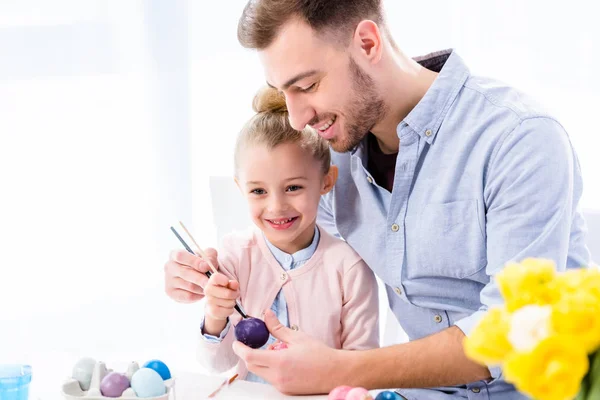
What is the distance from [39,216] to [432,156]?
6.22 feet

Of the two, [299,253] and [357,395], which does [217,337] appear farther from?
[357,395]

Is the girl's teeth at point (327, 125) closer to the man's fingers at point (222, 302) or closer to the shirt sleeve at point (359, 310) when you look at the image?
the shirt sleeve at point (359, 310)

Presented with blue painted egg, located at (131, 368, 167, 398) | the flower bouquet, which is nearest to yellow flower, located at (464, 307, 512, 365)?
the flower bouquet

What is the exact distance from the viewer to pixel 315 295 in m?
→ 1.62

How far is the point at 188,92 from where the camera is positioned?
126 inches

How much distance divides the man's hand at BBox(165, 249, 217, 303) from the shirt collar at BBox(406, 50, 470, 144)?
1.68ft

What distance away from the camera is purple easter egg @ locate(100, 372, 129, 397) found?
110 cm

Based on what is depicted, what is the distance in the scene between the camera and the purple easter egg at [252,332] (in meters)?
1.35

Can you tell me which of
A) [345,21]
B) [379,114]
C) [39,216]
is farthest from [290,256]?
[39,216]

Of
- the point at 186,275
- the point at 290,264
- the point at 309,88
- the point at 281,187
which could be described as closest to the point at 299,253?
the point at 290,264

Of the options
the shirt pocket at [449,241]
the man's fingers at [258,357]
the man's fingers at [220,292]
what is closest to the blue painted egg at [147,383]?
the man's fingers at [258,357]

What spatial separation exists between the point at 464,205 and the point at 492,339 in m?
0.84

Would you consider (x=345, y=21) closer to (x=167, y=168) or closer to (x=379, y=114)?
(x=379, y=114)

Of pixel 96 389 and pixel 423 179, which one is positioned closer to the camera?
pixel 96 389
